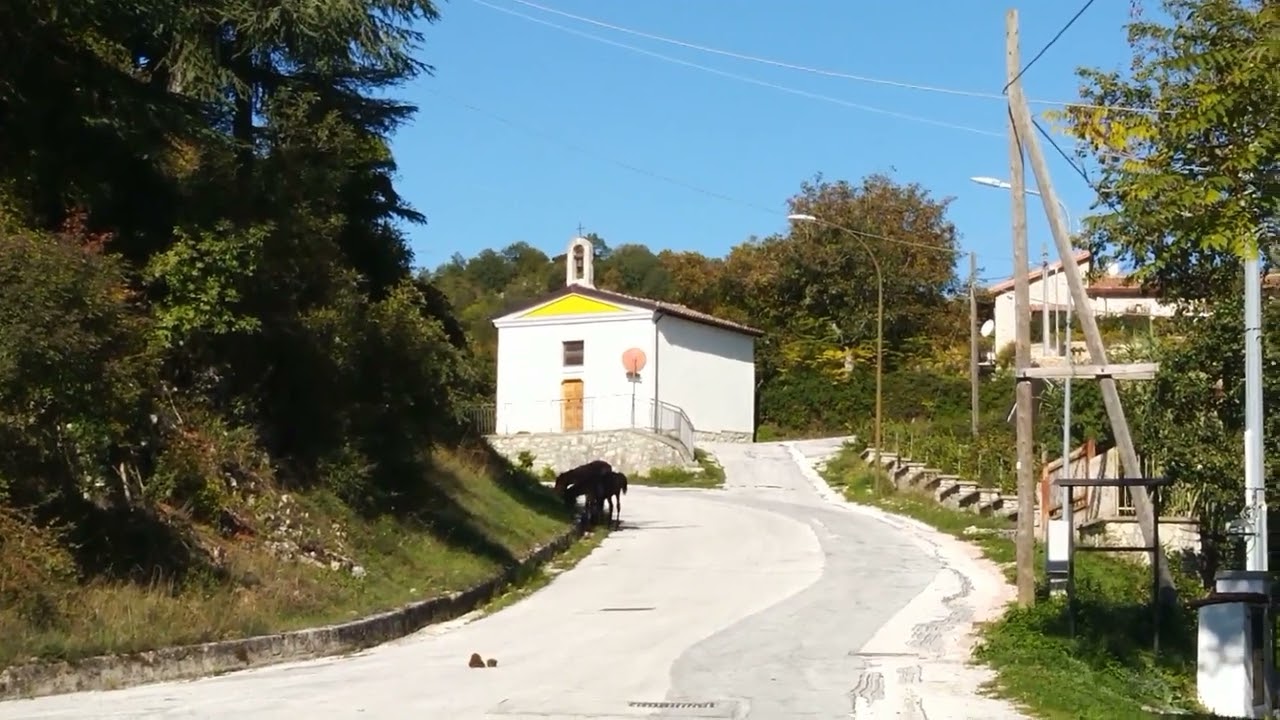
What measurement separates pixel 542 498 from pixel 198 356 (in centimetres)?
1513

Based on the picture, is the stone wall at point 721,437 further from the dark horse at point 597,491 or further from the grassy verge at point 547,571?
the grassy verge at point 547,571

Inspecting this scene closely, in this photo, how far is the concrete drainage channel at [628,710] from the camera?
12.4 m

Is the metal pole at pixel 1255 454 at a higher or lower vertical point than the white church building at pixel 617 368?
lower

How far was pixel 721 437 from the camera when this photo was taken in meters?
61.5

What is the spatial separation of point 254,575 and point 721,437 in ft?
145

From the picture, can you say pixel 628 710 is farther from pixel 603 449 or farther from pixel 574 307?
pixel 574 307

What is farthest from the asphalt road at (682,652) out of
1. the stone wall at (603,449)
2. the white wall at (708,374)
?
the white wall at (708,374)

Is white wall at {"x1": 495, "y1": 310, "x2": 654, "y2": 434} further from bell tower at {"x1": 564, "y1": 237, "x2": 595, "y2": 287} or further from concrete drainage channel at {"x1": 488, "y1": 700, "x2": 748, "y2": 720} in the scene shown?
concrete drainage channel at {"x1": 488, "y1": 700, "x2": 748, "y2": 720}

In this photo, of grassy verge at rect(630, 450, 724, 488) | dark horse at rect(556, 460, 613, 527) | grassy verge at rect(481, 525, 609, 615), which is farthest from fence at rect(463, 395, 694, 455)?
grassy verge at rect(481, 525, 609, 615)

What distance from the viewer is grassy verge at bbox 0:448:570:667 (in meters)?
14.5

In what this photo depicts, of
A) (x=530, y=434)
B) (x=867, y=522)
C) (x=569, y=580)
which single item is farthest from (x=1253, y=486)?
(x=530, y=434)

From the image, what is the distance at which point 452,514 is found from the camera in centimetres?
2620

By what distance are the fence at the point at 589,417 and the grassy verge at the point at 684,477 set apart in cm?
260

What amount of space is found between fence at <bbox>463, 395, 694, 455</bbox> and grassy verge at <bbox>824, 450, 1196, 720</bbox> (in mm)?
30510
